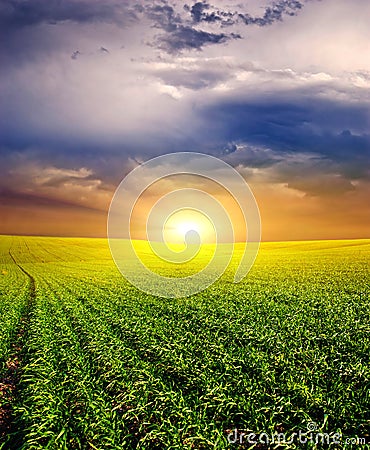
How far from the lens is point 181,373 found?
1115 cm

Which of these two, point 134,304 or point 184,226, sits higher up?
point 184,226

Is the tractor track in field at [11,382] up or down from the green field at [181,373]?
down

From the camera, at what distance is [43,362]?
41.2 ft

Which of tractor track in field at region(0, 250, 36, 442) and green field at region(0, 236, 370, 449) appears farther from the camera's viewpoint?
tractor track in field at region(0, 250, 36, 442)

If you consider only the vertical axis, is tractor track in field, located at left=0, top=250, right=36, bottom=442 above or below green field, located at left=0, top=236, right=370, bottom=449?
below

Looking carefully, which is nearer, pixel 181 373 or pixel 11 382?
pixel 181 373

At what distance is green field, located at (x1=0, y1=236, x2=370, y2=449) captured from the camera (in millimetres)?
8039

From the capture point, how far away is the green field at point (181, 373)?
8039mm

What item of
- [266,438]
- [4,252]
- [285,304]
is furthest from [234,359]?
[4,252]

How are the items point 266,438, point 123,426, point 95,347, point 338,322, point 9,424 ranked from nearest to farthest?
point 266,438 → point 123,426 → point 9,424 → point 95,347 → point 338,322

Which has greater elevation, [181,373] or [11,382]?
[181,373]

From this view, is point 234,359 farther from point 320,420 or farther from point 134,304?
point 134,304

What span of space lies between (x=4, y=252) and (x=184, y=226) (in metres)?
71.2

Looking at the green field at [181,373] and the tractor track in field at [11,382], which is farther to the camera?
the tractor track in field at [11,382]
